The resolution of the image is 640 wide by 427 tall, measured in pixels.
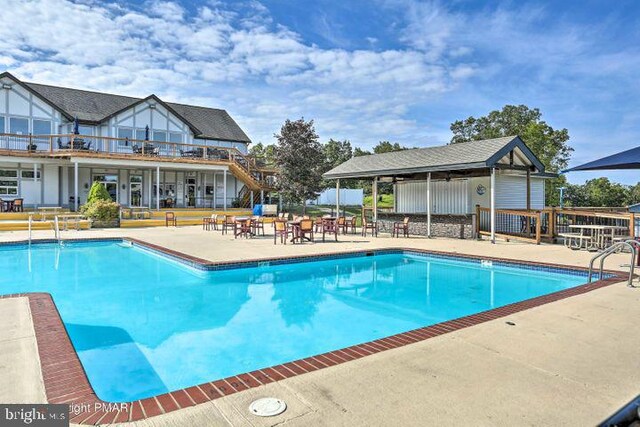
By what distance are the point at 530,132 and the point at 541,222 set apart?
1966 cm

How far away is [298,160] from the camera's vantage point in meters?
26.0

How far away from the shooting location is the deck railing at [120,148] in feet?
69.1

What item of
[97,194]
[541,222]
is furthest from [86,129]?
[541,222]

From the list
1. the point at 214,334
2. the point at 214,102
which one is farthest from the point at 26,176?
the point at 214,334

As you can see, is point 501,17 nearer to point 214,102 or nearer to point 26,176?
point 214,102

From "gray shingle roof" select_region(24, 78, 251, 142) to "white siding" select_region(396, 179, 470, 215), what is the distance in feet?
53.6

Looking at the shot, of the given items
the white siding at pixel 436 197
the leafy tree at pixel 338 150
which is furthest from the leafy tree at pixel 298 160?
the leafy tree at pixel 338 150

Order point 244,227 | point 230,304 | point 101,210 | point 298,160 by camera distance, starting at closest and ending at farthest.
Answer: point 230,304
point 244,227
point 101,210
point 298,160

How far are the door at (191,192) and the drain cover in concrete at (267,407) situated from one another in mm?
26240

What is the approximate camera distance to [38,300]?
Answer: 5301mm

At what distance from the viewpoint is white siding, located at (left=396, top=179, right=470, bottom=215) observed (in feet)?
54.8

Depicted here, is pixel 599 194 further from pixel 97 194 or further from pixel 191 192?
pixel 97 194

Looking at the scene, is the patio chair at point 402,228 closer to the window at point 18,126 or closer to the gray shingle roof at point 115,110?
the gray shingle roof at point 115,110

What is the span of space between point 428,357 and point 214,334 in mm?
3206
